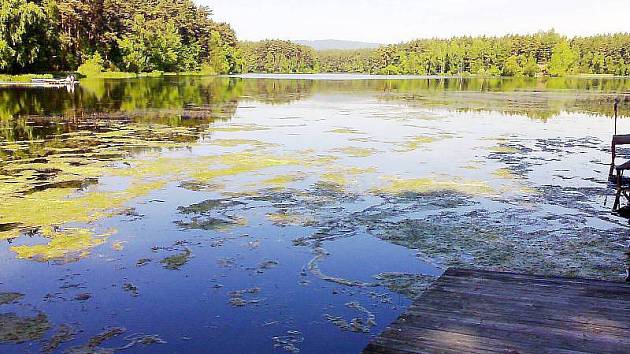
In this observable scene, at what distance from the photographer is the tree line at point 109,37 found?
174 feet

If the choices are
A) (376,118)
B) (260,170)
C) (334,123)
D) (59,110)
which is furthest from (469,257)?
(59,110)

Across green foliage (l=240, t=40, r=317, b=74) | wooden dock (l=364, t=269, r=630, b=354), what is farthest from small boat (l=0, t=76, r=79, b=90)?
green foliage (l=240, t=40, r=317, b=74)

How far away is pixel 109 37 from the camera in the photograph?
7262 centimetres

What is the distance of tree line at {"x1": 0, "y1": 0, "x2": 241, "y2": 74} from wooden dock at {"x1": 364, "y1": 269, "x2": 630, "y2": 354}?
179ft

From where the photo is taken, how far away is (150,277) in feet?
20.6

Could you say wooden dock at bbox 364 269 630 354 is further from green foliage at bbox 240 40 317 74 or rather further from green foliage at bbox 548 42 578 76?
green foliage at bbox 240 40 317 74

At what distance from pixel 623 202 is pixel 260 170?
684 cm

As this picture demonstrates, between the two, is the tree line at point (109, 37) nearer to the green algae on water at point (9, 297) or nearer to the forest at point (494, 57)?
the forest at point (494, 57)

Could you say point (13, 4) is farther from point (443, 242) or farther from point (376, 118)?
point (443, 242)

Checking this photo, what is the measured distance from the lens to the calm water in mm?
5258

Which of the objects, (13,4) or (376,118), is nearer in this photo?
(376,118)

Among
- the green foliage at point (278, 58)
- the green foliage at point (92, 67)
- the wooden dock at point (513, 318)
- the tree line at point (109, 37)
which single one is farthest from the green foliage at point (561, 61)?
the wooden dock at point (513, 318)

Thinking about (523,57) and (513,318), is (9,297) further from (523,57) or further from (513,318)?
(523,57)

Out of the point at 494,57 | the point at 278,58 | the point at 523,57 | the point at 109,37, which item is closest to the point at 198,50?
the point at 109,37
